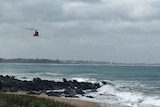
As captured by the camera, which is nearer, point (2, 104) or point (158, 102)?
point (2, 104)

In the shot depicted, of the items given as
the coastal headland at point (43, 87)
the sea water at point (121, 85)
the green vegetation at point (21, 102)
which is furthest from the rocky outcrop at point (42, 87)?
the green vegetation at point (21, 102)

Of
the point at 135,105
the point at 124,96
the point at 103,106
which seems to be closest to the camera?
the point at 103,106

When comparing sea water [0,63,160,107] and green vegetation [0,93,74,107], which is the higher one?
green vegetation [0,93,74,107]

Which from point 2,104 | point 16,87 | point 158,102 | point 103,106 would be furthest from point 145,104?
point 2,104

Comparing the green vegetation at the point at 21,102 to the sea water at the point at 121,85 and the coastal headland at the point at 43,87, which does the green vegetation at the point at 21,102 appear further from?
the coastal headland at the point at 43,87

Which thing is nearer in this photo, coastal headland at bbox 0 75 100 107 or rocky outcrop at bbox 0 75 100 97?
coastal headland at bbox 0 75 100 107

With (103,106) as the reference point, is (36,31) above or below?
above

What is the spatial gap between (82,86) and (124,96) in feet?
40.3

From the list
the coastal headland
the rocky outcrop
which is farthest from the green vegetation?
the rocky outcrop

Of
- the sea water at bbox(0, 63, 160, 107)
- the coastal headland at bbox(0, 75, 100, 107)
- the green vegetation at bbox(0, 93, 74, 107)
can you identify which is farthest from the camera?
the coastal headland at bbox(0, 75, 100, 107)

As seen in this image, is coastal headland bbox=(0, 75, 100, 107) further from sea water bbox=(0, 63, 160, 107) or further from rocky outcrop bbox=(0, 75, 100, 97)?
sea water bbox=(0, 63, 160, 107)

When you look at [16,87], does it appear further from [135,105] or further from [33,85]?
[135,105]

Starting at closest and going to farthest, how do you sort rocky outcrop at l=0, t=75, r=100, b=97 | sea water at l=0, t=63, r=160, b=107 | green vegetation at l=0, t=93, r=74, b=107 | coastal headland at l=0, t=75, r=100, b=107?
green vegetation at l=0, t=93, r=74, b=107
sea water at l=0, t=63, r=160, b=107
coastal headland at l=0, t=75, r=100, b=107
rocky outcrop at l=0, t=75, r=100, b=97

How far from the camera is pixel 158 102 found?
31766 mm
